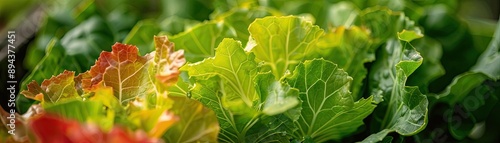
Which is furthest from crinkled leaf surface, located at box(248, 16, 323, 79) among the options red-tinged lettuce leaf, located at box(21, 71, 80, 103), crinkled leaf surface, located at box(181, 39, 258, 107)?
red-tinged lettuce leaf, located at box(21, 71, 80, 103)

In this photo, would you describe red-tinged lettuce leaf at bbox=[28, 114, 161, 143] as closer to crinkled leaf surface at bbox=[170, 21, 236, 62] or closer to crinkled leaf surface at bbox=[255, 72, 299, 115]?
crinkled leaf surface at bbox=[255, 72, 299, 115]

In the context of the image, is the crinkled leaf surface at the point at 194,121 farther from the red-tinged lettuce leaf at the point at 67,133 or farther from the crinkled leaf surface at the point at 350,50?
the crinkled leaf surface at the point at 350,50

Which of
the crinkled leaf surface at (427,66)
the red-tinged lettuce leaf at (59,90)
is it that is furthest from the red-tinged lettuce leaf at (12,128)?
the crinkled leaf surface at (427,66)

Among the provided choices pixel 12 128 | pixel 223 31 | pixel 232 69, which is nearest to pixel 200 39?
pixel 223 31

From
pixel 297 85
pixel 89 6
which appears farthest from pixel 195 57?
pixel 89 6

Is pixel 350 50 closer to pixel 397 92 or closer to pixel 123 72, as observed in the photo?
pixel 397 92

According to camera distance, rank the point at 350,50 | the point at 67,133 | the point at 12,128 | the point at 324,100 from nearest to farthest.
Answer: the point at 67,133, the point at 12,128, the point at 324,100, the point at 350,50

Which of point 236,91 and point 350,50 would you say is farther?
point 350,50
